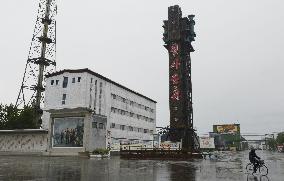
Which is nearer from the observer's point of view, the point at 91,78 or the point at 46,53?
the point at 91,78

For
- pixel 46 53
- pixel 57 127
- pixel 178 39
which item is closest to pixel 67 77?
pixel 57 127

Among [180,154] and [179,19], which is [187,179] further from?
[179,19]

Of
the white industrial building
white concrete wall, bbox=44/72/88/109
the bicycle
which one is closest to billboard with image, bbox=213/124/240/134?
the white industrial building

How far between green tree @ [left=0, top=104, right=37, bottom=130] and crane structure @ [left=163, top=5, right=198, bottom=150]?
3518cm

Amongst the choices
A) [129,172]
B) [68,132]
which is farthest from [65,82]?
[129,172]

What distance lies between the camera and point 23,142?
201 ft

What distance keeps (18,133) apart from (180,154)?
35.0 meters

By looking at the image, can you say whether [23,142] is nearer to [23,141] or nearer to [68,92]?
[23,141]

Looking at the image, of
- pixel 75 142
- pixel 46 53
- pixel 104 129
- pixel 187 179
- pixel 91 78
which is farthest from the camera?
pixel 46 53

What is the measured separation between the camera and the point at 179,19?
75.7m

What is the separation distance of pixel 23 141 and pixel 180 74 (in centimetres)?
3665

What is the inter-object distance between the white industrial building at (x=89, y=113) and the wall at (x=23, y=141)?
3926mm

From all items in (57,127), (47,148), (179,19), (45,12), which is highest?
(45,12)

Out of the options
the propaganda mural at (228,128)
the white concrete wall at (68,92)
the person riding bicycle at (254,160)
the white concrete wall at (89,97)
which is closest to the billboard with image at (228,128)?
the propaganda mural at (228,128)
